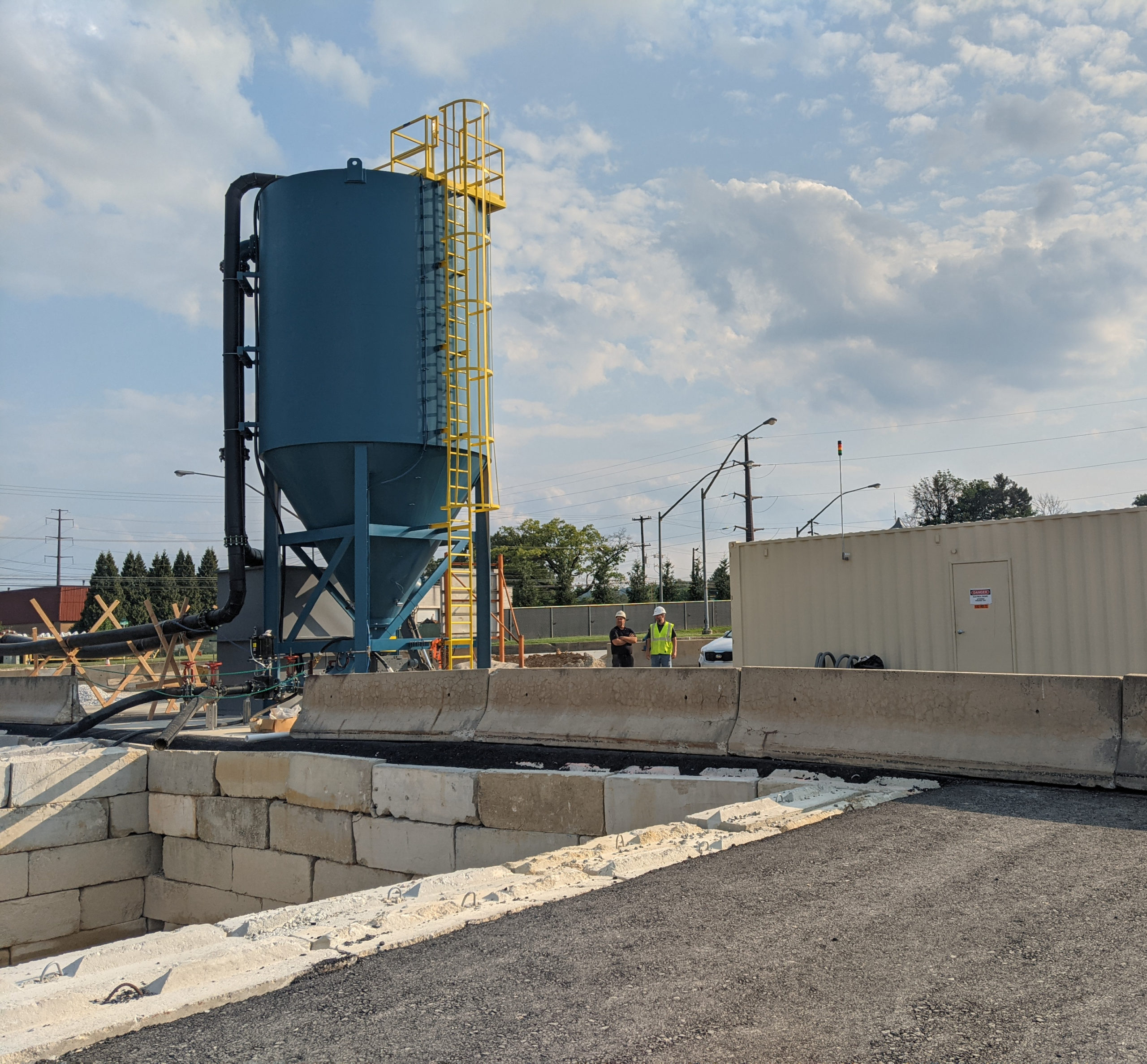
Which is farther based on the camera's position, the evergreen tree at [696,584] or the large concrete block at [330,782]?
the evergreen tree at [696,584]

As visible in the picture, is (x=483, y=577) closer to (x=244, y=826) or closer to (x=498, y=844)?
(x=244, y=826)

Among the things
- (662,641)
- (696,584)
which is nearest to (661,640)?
(662,641)

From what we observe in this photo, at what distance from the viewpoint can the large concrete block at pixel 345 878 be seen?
8.52 metres

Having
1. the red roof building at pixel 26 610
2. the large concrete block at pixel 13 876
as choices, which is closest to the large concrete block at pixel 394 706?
the large concrete block at pixel 13 876

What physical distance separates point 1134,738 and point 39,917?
33.5 feet

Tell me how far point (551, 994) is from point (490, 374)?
13.9 meters

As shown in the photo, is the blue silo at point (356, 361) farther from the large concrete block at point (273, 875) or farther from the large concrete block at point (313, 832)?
the large concrete block at point (313, 832)

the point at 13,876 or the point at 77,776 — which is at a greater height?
the point at 77,776

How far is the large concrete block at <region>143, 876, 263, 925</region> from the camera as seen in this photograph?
32.8 feet

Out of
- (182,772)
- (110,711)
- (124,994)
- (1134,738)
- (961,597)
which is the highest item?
(961,597)

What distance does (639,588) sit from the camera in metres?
72.1

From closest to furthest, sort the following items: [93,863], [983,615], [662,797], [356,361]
A: 1. [662,797]
2. [93,863]
3. [983,615]
4. [356,361]

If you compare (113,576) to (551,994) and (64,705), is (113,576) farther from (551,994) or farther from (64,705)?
(551,994)

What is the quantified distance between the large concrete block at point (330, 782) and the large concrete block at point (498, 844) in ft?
3.97
